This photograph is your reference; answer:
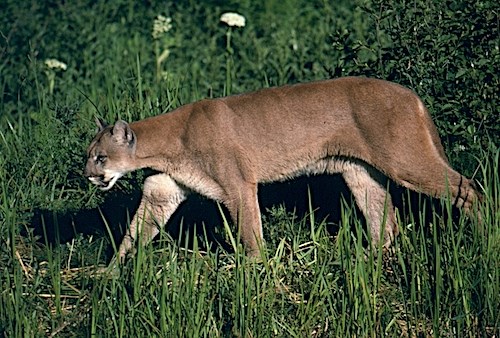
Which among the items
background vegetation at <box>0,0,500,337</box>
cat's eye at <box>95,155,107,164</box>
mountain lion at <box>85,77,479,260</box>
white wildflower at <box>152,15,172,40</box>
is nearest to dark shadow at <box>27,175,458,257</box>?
background vegetation at <box>0,0,500,337</box>

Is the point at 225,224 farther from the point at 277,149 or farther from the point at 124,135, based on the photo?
the point at 124,135

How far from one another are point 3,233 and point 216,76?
3.68 m

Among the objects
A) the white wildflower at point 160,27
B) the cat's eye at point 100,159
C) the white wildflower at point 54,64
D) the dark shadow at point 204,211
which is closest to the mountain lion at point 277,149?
the cat's eye at point 100,159

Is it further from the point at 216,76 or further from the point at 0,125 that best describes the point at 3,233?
the point at 216,76

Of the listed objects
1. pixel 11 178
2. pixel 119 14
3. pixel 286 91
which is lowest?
pixel 11 178

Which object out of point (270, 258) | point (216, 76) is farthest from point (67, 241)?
point (216, 76)

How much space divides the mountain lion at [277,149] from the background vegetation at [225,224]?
228 millimetres

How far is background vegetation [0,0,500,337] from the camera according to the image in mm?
6262

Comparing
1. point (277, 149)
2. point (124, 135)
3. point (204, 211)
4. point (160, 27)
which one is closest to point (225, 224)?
point (277, 149)

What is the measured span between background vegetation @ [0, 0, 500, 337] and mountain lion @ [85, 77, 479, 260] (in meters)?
0.23

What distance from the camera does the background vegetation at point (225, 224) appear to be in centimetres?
626

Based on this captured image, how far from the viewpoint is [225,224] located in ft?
22.8

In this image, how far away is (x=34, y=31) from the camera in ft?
37.1

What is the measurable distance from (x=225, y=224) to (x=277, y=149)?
103 cm
